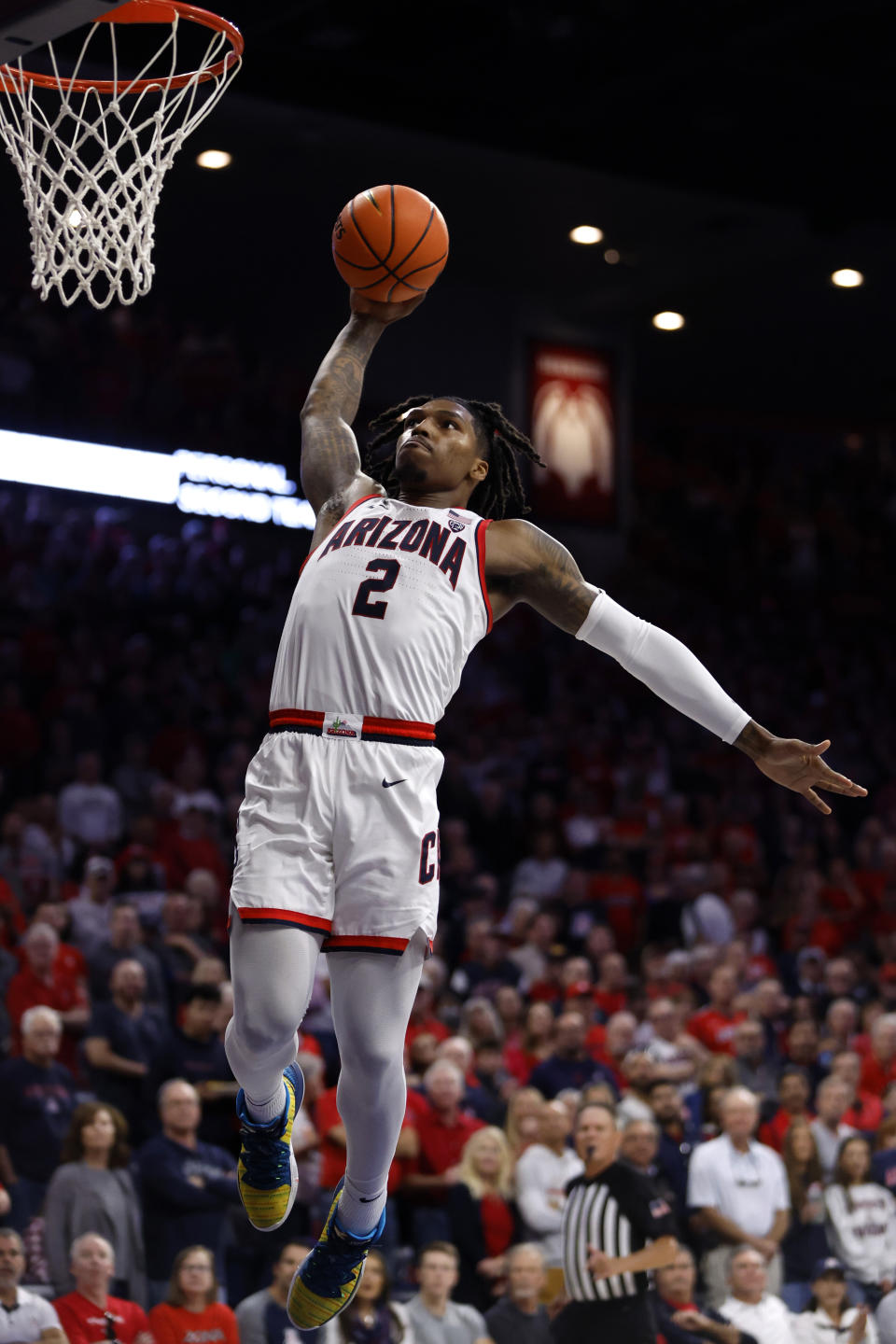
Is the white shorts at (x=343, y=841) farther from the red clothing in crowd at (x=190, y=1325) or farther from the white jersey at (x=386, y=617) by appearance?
the red clothing in crowd at (x=190, y=1325)

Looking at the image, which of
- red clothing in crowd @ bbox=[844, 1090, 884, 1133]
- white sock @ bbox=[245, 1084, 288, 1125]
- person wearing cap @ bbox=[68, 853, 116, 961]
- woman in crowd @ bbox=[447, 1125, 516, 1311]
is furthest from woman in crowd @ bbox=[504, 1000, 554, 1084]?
white sock @ bbox=[245, 1084, 288, 1125]

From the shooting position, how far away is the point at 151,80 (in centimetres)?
615

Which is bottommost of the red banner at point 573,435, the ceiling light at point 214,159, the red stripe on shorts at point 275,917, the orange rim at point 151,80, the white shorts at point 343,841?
the red stripe on shorts at point 275,917

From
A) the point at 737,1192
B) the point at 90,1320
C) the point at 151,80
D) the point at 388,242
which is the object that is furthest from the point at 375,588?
the point at 737,1192

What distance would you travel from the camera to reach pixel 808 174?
53.5 feet

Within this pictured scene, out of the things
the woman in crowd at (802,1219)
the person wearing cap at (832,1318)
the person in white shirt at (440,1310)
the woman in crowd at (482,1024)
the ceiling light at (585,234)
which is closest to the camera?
the person in white shirt at (440,1310)

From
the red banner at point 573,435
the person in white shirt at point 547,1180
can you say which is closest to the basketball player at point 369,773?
the person in white shirt at point 547,1180

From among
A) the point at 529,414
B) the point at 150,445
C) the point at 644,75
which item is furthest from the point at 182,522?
the point at 644,75

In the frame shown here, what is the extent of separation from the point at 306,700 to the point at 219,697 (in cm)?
1104

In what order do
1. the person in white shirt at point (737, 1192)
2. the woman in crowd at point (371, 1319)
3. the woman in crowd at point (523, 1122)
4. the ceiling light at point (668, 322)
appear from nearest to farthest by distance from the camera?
the woman in crowd at point (371, 1319)
the woman in crowd at point (523, 1122)
the person in white shirt at point (737, 1192)
the ceiling light at point (668, 322)

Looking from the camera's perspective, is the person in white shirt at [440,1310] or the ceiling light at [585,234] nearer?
the person in white shirt at [440,1310]

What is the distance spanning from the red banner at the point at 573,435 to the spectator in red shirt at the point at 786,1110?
818cm

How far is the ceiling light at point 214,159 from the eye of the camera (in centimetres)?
1525

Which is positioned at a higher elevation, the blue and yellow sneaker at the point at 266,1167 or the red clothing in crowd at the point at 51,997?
the red clothing in crowd at the point at 51,997
